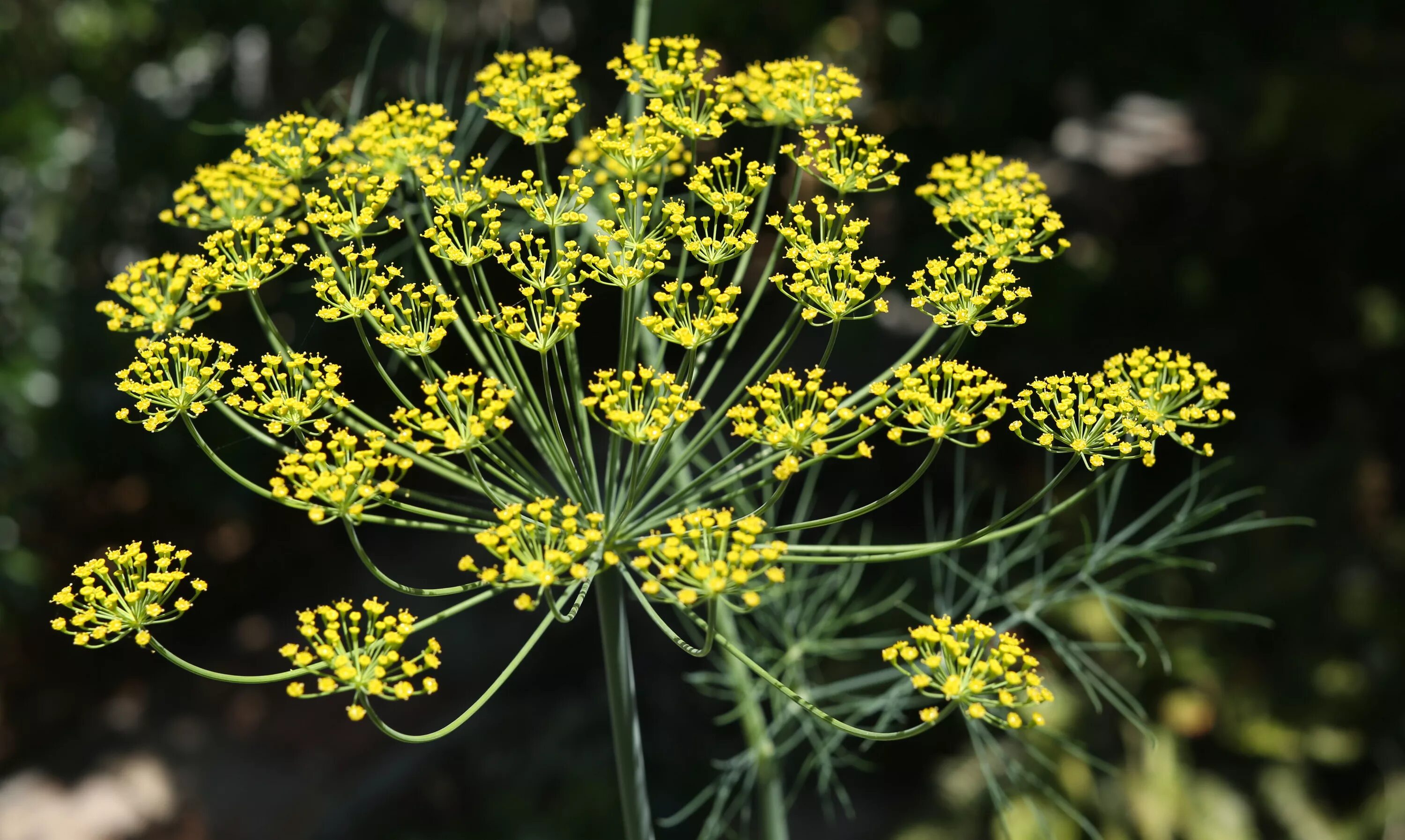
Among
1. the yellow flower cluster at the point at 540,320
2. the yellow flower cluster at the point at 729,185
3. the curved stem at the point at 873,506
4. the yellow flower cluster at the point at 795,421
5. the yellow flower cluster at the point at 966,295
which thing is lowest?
the curved stem at the point at 873,506

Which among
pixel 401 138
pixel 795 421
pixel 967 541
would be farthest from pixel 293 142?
pixel 967 541

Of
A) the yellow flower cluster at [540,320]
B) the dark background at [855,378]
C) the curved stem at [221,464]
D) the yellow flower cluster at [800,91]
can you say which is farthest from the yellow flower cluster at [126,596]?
the dark background at [855,378]

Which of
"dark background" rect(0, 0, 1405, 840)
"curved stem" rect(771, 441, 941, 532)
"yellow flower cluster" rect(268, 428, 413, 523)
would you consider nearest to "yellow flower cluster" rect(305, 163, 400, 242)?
"yellow flower cluster" rect(268, 428, 413, 523)

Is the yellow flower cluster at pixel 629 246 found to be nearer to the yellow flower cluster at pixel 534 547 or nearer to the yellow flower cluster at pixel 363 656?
the yellow flower cluster at pixel 534 547

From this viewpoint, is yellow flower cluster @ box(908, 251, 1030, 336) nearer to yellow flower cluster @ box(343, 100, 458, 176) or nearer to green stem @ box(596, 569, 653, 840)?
green stem @ box(596, 569, 653, 840)

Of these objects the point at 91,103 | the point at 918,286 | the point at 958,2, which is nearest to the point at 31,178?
the point at 91,103

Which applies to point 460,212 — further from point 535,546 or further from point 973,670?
point 973,670

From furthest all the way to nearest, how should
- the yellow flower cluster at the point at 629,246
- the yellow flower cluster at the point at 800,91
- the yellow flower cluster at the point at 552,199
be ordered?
the yellow flower cluster at the point at 800,91, the yellow flower cluster at the point at 552,199, the yellow flower cluster at the point at 629,246
